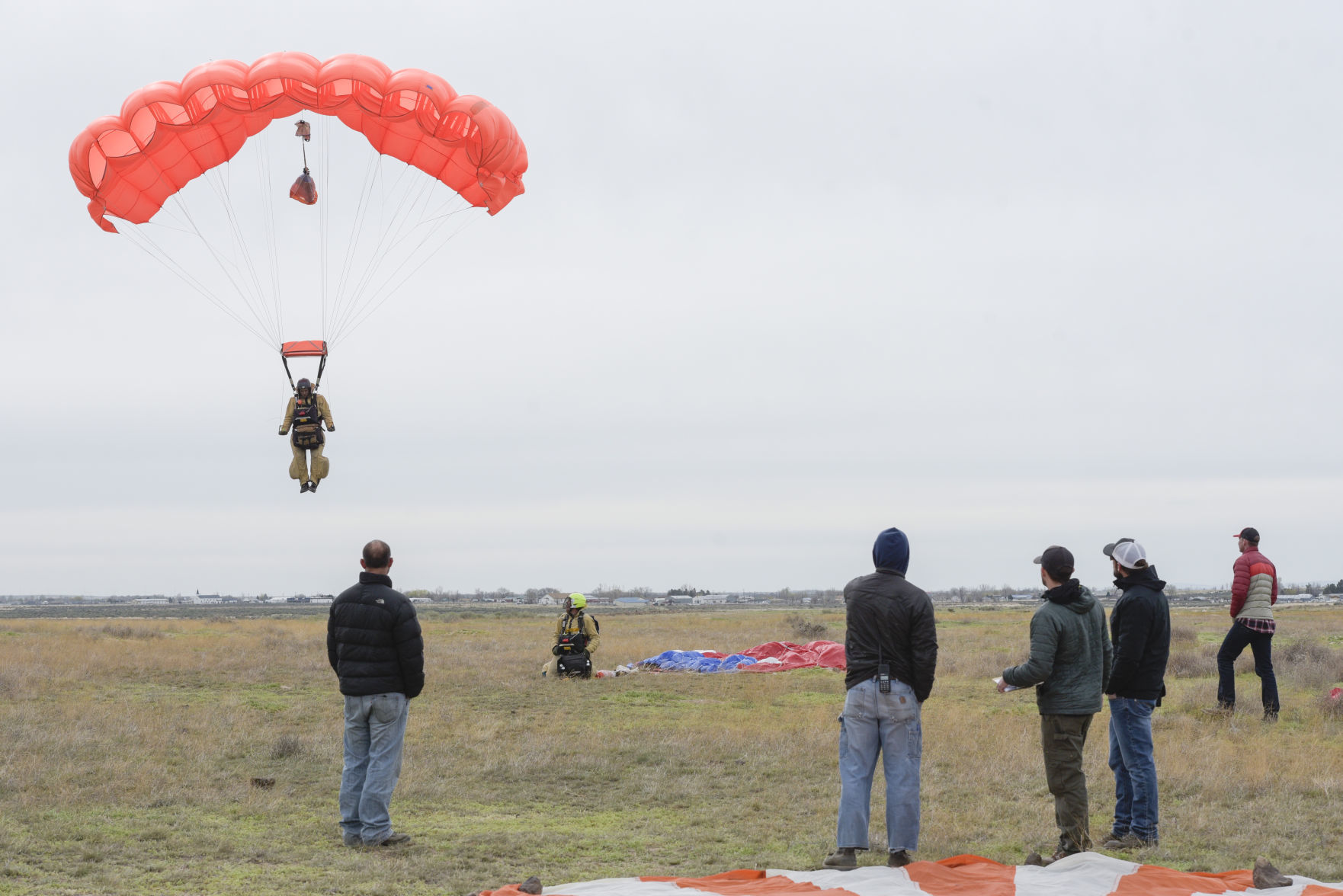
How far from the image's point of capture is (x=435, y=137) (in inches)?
449

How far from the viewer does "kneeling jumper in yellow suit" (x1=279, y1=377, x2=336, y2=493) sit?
11.7 metres

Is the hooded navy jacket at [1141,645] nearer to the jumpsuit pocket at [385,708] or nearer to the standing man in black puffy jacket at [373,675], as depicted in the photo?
→ the standing man in black puffy jacket at [373,675]

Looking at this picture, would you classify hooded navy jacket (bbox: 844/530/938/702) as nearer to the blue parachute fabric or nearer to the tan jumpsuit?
the tan jumpsuit

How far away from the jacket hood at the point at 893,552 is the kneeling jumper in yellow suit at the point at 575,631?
1106cm

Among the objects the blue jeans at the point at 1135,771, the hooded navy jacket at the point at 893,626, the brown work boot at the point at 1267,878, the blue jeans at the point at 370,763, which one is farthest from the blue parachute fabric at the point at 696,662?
the brown work boot at the point at 1267,878

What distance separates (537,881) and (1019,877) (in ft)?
7.92

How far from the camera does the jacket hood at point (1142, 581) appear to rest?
637 cm

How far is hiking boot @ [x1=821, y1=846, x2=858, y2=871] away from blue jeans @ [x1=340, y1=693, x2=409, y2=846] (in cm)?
286

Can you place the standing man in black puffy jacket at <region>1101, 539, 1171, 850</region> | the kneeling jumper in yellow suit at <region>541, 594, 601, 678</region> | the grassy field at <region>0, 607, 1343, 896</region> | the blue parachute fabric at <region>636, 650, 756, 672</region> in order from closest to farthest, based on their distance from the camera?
the grassy field at <region>0, 607, 1343, 896</region>
the standing man in black puffy jacket at <region>1101, 539, 1171, 850</region>
the kneeling jumper in yellow suit at <region>541, 594, 601, 678</region>
the blue parachute fabric at <region>636, 650, 756, 672</region>

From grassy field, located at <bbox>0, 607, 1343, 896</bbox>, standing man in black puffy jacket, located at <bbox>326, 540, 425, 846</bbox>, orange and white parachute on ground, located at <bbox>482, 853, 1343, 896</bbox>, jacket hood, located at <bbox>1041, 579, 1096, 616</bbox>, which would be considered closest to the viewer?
orange and white parachute on ground, located at <bbox>482, 853, 1343, 896</bbox>

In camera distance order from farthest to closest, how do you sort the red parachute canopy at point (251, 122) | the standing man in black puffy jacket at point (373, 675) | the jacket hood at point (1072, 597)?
the red parachute canopy at point (251, 122) < the standing man in black puffy jacket at point (373, 675) < the jacket hood at point (1072, 597)

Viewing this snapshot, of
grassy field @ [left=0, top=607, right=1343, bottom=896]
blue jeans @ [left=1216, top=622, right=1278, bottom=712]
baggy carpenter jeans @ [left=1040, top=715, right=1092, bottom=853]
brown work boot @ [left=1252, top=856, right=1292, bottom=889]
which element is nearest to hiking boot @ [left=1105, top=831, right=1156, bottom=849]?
grassy field @ [left=0, top=607, right=1343, bottom=896]

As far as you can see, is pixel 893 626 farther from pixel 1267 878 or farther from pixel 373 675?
pixel 373 675

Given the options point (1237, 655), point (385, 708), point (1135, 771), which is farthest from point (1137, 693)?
point (1237, 655)
